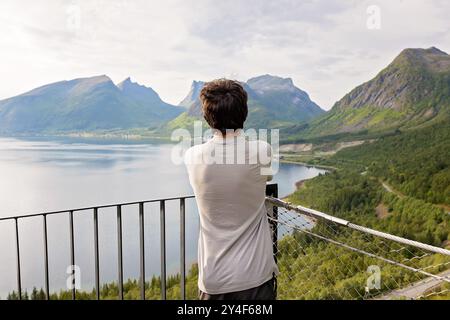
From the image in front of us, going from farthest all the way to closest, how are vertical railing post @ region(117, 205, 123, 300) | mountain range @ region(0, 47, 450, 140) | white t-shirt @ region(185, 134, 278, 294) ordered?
mountain range @ region(0, 47, 450, 140)
vertical railing post @ region(117, 205, 123, 300)
white t-shirt @ region(185, 134, 278, 294)

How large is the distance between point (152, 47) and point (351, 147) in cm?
4605

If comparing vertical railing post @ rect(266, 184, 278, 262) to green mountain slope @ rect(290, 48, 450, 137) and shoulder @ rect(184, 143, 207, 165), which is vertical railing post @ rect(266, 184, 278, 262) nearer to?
shoulder @ rect(184, 143, 207, 165)

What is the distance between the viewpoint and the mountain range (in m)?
89.5

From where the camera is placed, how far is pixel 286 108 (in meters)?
129

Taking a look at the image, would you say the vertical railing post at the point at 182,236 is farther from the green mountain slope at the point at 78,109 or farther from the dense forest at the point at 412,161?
the green mountain slope at the point at 78,109

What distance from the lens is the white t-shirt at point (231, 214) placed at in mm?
1232

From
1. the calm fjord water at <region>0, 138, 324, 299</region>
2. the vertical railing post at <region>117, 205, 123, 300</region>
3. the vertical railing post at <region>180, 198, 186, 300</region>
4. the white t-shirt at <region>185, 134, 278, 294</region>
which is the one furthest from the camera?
the calm fjord water at <region>0, 138, 324, 299</region>

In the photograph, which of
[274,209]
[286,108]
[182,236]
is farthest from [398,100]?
[182,236]

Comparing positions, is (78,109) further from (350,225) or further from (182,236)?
(350,225)

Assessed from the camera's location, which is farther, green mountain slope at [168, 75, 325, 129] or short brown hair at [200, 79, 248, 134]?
green mountain slope at [168, 75, 325, 129]

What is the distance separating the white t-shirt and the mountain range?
3087 inches

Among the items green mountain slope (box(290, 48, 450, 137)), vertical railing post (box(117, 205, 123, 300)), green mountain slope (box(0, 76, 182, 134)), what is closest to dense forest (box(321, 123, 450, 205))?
green mountain slope (box(290, 48, 450, 137))

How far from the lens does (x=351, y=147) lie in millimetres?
79062
